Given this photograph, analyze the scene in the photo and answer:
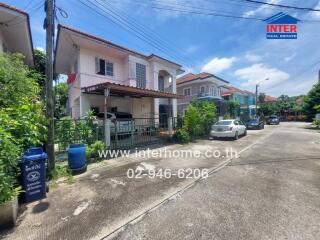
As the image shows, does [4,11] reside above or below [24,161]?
above

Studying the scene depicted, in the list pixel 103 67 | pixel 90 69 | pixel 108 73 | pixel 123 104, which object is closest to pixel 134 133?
pixel 123 104

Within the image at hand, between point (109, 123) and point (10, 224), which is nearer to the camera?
point (10, 224)

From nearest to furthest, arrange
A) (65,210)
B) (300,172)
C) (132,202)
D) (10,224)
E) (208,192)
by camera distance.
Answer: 1. (10,224)
2. (65,210)
3. (132,202)
4. (208,192)
5. (300,172)

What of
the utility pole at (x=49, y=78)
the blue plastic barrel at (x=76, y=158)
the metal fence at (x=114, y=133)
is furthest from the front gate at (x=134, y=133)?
the utility pole at (x=49, y=78)

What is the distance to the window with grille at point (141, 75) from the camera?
50.3ft

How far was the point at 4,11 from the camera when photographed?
7.38m

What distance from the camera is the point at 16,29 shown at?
9047mm

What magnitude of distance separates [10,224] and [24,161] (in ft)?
4.09

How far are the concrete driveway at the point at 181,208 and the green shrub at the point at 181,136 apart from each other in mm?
5836

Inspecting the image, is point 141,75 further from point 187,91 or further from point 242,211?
point 187,91

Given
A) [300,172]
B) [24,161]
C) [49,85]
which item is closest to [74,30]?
[49,85]

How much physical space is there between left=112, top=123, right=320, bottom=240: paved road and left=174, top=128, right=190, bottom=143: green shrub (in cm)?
617

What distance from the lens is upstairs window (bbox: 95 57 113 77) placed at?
13383mm

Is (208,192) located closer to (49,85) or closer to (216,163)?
(216,163)
